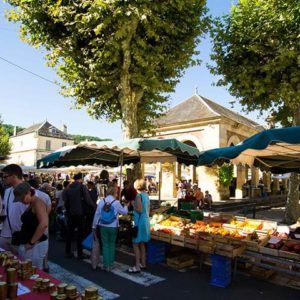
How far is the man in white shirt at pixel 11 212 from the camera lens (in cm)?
487

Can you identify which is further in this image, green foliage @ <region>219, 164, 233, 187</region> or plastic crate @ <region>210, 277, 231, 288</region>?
green foliage @ <region>219, 164, 233, 187</region>

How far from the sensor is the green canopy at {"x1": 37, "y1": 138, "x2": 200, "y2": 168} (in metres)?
7.91

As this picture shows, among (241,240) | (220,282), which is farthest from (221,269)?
(241,240)

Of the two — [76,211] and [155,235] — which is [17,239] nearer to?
[76,211]

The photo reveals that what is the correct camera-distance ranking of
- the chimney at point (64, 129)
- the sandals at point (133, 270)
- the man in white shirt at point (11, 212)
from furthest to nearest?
the chimney at point (64, 129)
the sandals at point (133, 270)
the man in white shirt at point (11, 212)

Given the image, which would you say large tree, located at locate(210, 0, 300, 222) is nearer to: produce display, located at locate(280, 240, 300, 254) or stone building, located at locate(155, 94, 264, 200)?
produce display, located at locate(280, 240, 300, 254)

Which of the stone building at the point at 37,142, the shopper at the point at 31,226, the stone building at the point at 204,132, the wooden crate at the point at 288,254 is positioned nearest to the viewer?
the shopper at the point at 31,226

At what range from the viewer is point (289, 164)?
31.5ft

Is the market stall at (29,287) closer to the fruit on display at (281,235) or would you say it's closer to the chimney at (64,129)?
the fruit on display at (281,235)

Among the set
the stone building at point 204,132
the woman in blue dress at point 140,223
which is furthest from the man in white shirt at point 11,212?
the stone building at point 204,132

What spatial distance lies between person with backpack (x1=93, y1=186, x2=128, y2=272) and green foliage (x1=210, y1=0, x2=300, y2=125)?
7.94 meters

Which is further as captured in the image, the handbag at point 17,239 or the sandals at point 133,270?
the sandals at point 133,270

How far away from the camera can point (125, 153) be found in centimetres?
1080

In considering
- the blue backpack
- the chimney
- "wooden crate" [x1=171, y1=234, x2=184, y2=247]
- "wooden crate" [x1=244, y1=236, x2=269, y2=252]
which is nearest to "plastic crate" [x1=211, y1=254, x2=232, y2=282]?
"wooden crate" [x1=244, y1=236, x2=269, y2=252]
